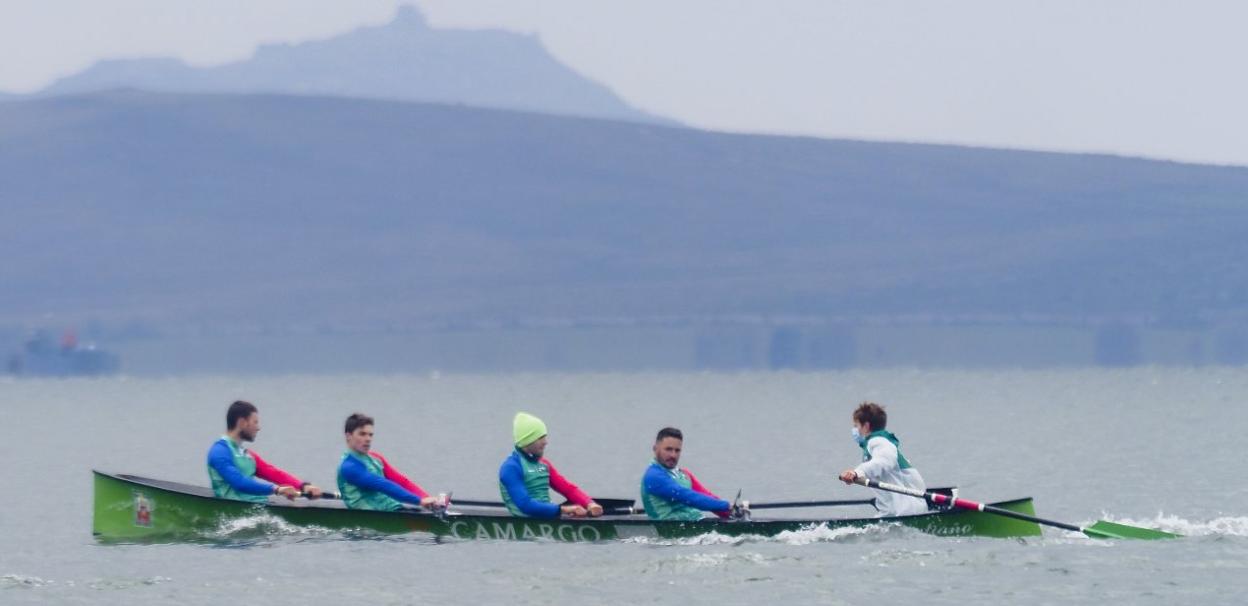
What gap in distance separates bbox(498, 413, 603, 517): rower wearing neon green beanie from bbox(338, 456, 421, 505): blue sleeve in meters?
1.45

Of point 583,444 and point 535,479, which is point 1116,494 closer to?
point 535,479

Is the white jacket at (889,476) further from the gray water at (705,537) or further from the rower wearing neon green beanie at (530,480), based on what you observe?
the rower wearing neon green beanie at (530,480)

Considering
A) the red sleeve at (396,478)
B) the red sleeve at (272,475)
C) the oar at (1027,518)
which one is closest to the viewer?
the oar at (1027,518)

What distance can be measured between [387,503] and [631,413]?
83.2 metres

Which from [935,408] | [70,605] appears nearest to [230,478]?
[70,605]

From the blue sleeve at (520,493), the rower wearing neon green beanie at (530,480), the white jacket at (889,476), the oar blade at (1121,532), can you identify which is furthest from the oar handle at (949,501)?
the blue sleeve at (520,493)

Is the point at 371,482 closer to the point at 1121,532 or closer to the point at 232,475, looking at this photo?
the point at 232,475

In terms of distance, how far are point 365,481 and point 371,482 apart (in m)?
0.10

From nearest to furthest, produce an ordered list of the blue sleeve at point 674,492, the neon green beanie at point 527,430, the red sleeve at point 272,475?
the blue sleeve at point 674,492, the neon green beanie at point 527,430, the red sleeve at point 272,475

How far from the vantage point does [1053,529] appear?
3142cm

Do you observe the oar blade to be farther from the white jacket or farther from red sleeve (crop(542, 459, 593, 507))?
red sleeve (crop(542, 459, 593, 507))

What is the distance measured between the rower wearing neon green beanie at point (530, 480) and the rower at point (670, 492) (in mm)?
802

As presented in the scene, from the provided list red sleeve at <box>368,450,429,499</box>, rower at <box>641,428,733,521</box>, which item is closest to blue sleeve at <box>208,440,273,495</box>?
red sleeve at <box>368,450,429,499</box>

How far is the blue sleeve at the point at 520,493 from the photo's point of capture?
2900 cm
